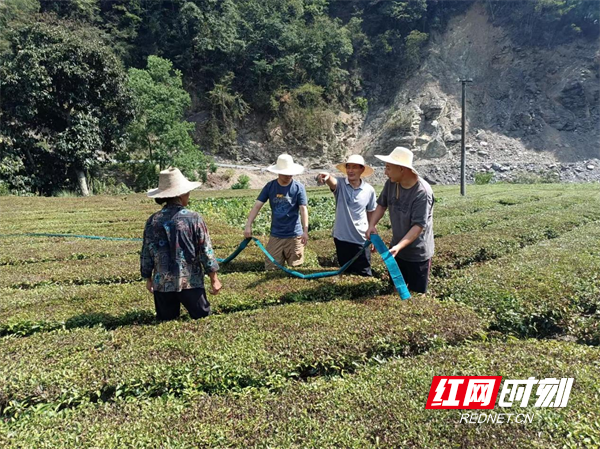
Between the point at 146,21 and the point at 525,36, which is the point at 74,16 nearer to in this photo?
the point at 146,21

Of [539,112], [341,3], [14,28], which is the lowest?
[539,112]

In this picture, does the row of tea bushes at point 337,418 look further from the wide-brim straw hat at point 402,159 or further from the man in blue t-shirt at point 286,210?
the man in blue t-shirt at point 286,210

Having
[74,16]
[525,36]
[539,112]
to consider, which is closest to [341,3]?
[525,36]

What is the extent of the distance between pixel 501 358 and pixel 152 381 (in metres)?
3.33

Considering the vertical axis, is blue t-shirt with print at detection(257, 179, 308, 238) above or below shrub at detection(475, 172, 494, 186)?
above

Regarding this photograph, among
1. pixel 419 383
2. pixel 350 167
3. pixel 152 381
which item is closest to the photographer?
pixel 419 383

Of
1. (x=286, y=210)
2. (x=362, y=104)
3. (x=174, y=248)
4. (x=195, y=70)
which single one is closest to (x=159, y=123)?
(x=195, y=70)

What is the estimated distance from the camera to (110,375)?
3.54 m

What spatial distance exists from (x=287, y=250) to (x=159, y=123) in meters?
26.7

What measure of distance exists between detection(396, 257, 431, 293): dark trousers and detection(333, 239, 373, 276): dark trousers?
36.5 inches

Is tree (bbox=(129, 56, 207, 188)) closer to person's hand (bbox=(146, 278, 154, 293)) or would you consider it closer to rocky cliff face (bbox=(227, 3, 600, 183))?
rocky cliff face (bbox=(227, 3, 600, 183))

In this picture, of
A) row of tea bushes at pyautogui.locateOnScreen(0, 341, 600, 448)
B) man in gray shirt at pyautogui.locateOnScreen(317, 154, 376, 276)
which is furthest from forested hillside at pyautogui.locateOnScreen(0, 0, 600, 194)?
row of tea bushes at pyautogui.locateOnScreen(0, 341, 600, 448)

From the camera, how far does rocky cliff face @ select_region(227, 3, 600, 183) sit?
41.8 meters

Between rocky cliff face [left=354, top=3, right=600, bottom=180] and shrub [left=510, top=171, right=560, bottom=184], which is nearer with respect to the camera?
shrub [left=510, top=171, right=560, bottom=184]
